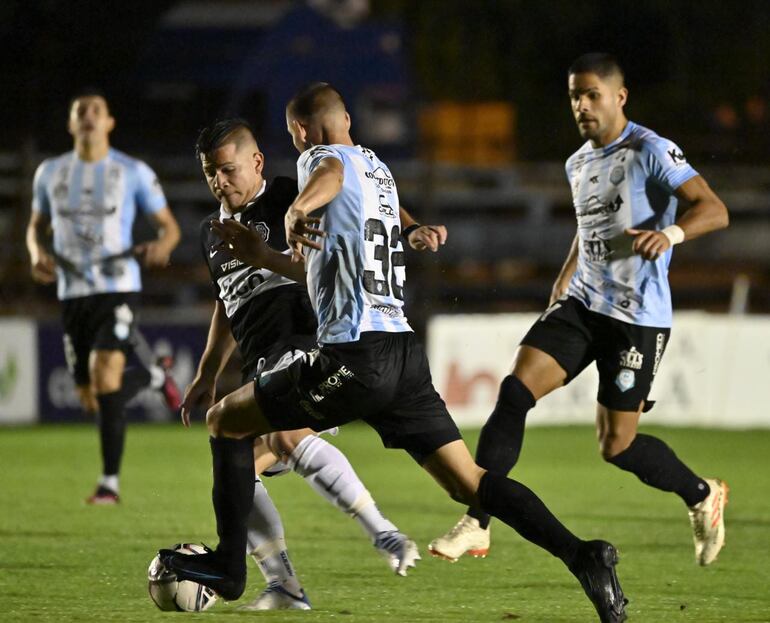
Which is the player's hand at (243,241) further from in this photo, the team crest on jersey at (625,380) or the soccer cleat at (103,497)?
the soccer cleat at (103,497)

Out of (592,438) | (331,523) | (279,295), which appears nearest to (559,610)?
(279,295)

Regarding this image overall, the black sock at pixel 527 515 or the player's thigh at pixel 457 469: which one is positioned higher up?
the player's thigh at pixel 457 469

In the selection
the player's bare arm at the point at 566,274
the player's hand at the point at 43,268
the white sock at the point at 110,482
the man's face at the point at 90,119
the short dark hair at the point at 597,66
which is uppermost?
the short dark hair at the point at 597,66

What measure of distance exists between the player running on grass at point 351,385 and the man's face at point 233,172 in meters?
0.48

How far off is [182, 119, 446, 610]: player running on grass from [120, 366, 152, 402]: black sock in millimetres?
3607

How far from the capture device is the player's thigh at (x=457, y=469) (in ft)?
18.3

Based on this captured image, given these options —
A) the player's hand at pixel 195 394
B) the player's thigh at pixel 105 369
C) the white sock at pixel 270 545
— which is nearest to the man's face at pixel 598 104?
the player's hand at pixel 195 394

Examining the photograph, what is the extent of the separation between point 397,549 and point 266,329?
992 millimetres

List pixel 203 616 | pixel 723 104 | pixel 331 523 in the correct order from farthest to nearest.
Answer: pixel 723 104 → pixel 331 523 → pixel 203 616

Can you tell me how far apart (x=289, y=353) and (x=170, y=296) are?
10545 mm

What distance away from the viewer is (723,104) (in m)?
21.7

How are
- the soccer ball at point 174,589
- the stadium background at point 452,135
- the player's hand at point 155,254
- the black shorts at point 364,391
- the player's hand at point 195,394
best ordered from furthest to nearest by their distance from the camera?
the stadium background at point 452,135 → the player's hand at point 155,254 → the player's hand at point 195,394 → the soccer ball at point 174,589 → the black shorts at point 364,391

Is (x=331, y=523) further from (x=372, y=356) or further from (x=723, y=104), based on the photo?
(x=723, y=104)

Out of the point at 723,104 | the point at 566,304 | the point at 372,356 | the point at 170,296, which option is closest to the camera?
the point at 372,356
